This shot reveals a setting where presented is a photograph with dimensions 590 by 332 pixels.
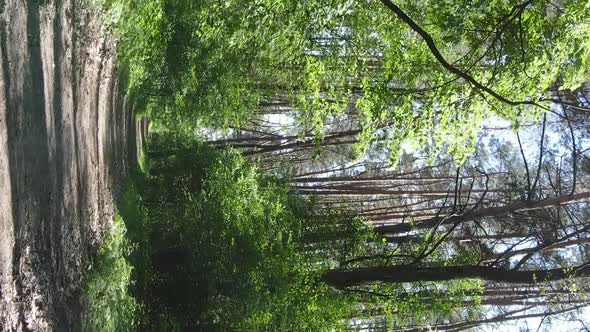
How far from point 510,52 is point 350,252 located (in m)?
4.73

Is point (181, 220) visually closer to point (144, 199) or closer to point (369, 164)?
Result: point (144, 199)

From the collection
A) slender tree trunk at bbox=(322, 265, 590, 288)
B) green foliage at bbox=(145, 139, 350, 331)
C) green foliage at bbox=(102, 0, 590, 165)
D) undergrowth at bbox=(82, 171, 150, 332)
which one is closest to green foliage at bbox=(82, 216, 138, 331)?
undergrowth at bbox=(82, 171, 150, 332)

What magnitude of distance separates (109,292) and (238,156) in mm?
5223

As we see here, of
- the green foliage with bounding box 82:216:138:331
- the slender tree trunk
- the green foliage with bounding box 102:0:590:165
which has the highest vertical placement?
the green foliage with bounding box 102:0:590:165

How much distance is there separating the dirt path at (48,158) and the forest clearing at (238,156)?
0.08 feet

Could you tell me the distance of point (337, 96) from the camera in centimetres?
1038

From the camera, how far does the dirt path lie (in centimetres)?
462

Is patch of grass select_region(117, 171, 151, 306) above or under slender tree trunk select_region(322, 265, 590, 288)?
above

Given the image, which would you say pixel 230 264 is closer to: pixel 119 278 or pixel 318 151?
pixel 119 278

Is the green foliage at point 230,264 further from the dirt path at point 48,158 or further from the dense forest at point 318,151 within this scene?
the dirt path at point 48,158

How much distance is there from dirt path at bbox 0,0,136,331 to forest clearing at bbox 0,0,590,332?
24mm

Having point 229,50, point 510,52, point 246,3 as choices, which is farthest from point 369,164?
point 246,3

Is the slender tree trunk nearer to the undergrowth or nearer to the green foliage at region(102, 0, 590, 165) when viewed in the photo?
the green foliage at region(102, 0, 590, 165)

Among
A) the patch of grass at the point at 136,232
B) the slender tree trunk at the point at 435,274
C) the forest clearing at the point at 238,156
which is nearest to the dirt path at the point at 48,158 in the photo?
the forest clearing at the point at 238,156
